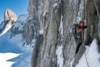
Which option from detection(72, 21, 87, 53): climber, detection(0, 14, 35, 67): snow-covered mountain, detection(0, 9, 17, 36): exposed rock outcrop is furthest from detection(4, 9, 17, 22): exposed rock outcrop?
detection(72, 21, 87, 53): climber

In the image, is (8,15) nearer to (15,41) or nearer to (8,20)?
(8,20)

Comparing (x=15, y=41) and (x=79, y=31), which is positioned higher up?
(x=79, y=31)

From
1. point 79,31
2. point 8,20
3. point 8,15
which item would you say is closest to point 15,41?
point 8,20

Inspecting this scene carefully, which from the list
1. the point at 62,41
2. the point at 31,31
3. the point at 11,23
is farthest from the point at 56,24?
the point at 11,23

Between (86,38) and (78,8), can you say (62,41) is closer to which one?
(78,8)

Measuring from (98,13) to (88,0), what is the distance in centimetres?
121

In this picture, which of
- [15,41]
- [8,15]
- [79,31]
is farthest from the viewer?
[8,15]

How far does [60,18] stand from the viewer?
15805mm

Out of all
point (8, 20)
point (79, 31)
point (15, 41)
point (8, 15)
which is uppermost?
point (8, 15)

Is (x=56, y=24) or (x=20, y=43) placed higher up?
(x=56, y=24)

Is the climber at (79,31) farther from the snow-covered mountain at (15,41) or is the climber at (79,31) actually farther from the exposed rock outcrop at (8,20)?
the exposed rock outcrop at (8,20)

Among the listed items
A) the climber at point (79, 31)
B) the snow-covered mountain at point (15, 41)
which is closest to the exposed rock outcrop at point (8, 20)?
the snow-covered mountain at point (15, 41)

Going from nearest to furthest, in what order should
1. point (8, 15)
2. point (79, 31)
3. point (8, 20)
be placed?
point (79, 31)
point (8, 20)
point (8, 15)

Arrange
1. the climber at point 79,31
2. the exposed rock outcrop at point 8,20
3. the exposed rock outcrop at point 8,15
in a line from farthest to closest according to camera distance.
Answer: the exposed rock outcrop at point 8,15 → the exposed rock outcrop at point 8,20 → the climber at point 79,31
